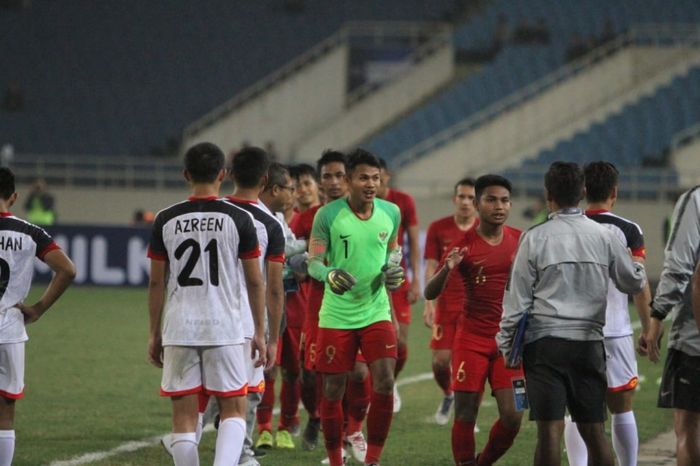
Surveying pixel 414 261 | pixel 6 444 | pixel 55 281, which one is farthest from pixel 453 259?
pixel 414 261

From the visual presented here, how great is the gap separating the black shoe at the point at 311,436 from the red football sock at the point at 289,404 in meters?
0.25

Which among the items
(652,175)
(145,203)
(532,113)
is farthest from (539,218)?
(145,203)

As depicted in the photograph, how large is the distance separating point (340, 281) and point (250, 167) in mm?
1120

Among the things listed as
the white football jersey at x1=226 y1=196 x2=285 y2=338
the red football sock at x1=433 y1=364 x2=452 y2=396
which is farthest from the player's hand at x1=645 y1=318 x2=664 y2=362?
the red football sock at x1=433 y1=364 x2=452 y2=396

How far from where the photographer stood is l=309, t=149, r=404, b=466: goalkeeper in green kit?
8.92 metres

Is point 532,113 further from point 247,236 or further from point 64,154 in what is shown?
point 247,236

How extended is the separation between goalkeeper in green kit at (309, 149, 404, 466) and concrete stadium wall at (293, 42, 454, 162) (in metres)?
25.7

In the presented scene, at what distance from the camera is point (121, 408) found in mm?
12406

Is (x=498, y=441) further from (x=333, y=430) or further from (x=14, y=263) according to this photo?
(x=14, y=263)

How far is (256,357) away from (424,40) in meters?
30.6

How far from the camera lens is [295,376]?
1079 centimetres

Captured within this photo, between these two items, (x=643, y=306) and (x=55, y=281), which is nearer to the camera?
(x=55, y=281)

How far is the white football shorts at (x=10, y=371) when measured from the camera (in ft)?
25.6

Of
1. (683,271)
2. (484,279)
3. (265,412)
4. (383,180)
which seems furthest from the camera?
(383,180)
